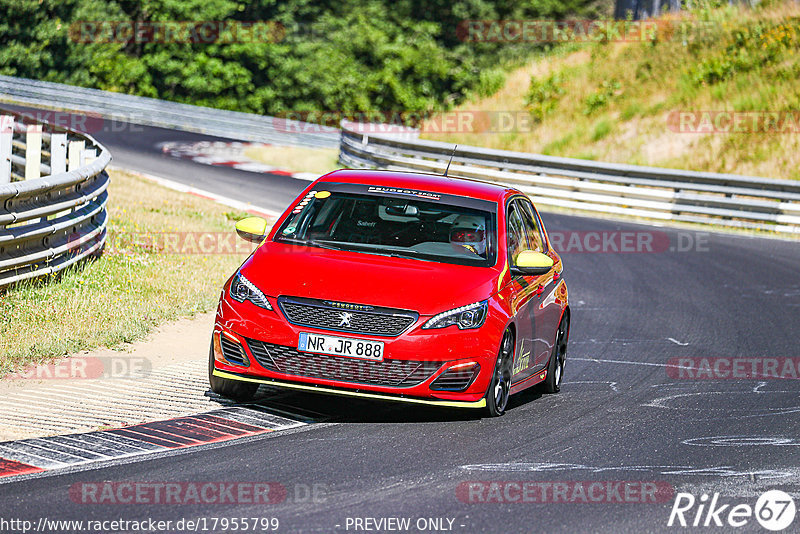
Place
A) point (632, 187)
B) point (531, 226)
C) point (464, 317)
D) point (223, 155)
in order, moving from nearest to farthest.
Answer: point (464, 317)
point (531, 226)
point (632, 187)
point (223, 155)

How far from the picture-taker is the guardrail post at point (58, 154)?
52.3ft

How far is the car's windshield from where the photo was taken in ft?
28.8

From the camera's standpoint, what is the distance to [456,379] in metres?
7.89

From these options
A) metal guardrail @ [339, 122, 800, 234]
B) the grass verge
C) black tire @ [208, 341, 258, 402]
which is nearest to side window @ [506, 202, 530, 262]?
black tire @ [208, 341, 258, 402]

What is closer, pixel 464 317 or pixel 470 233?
pixel 464 317

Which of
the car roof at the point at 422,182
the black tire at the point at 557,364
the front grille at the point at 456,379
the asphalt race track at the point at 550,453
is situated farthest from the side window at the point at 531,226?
the front grille at the point at 456,379

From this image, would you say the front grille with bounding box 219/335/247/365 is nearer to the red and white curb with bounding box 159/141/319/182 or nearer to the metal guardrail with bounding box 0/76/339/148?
the red and white curb with bounding box 159/141/319/182

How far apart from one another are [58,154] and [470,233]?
346 inches

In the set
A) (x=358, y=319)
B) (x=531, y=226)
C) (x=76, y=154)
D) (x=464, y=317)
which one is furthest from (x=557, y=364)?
(x=76, y=154)

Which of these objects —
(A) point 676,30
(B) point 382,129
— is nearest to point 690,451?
(B) point 382,129

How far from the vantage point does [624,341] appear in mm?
12461

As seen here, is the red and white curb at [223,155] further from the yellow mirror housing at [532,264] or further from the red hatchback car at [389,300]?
the yellow mirror housing at [532,264]

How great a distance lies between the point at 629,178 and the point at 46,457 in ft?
67.8

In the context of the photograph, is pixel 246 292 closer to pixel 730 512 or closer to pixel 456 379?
pixel 456 379
